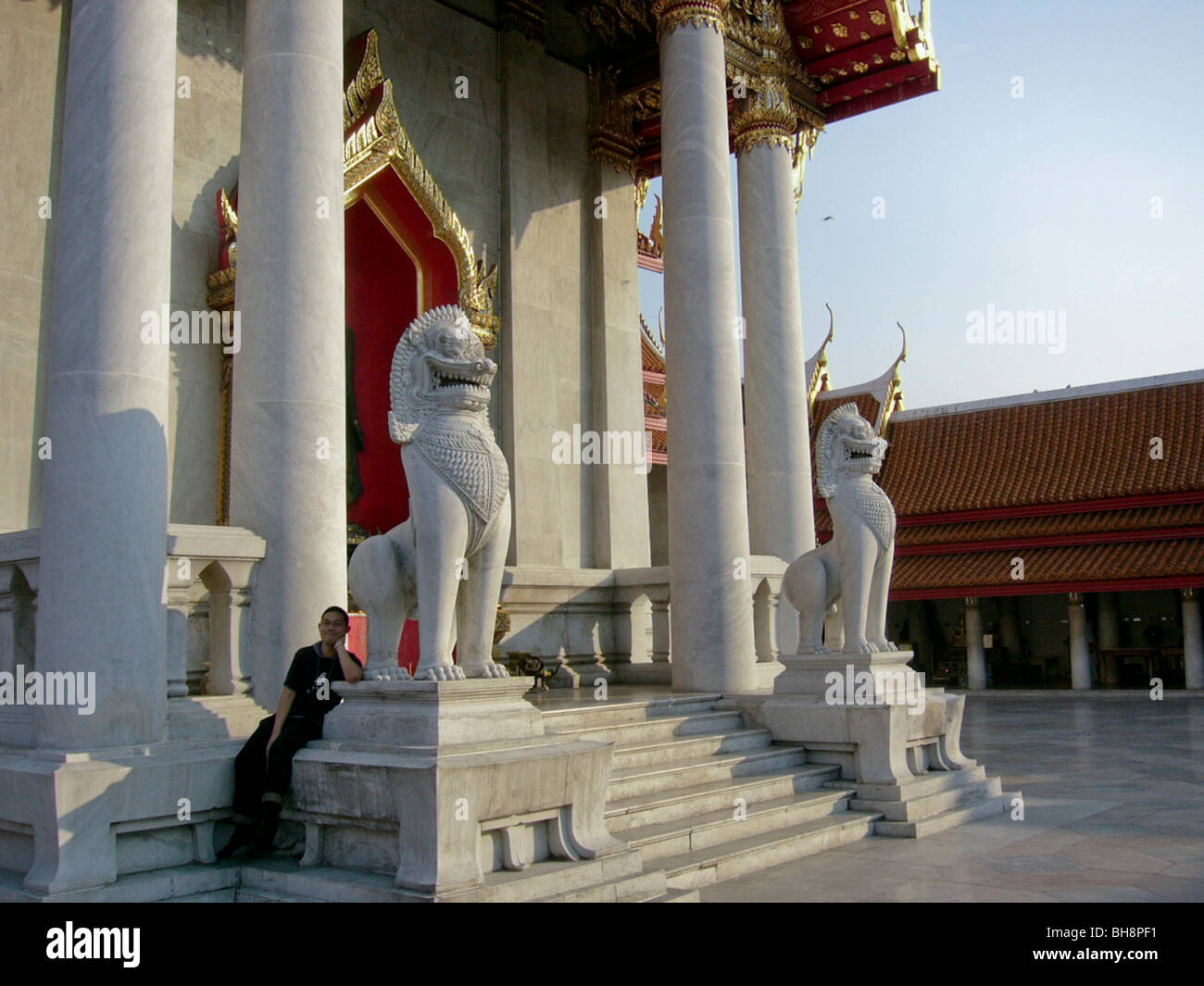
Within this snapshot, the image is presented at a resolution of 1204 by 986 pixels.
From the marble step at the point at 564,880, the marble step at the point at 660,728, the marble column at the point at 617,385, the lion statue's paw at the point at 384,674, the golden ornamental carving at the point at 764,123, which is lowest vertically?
the marble step at the point at 564,880

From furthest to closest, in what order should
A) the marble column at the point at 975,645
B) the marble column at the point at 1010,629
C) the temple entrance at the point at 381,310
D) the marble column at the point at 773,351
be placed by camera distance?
1. the marble column at the point at 1010,629
2. the marble column at the point at 975,645
3. the marble column at the point at 773,351
4. the temple entrance at the point at 381,310

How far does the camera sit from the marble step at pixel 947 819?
8953 mm

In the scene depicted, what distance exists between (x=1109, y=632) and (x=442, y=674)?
92.1 ft

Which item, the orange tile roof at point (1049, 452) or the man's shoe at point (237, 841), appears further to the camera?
the orange tile roof at point (1049, 452)

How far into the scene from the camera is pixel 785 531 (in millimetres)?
14133

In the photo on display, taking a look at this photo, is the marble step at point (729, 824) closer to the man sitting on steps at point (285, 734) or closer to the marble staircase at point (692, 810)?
the marble staircase at point (692, 810)

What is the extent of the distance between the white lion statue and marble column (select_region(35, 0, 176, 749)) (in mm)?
1258

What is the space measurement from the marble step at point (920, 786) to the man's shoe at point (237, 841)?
4.96 metres

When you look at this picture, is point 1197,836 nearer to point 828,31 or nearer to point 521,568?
point 521,568

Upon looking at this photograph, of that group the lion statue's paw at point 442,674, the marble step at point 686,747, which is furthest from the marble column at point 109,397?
the marble step at point 686,747

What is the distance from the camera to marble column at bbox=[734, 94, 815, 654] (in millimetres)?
14219

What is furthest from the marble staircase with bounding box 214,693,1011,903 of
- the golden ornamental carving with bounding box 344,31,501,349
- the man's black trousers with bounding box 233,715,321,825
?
the golden ornamental carving with bounding box 344,31,501,349

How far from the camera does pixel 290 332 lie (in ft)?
26.6

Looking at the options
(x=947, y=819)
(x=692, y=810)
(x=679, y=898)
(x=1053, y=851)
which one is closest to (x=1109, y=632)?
(x=947, y=819)
